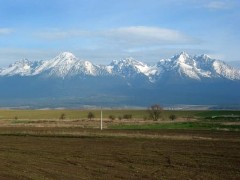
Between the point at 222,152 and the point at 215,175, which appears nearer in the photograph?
the point at 215,175

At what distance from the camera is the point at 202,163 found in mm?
27516

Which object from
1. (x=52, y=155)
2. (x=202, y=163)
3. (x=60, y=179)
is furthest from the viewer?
(x=52, y=155)

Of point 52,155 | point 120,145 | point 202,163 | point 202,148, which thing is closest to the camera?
point 202,163

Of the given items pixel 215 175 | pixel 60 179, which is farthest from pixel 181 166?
pixel 60 179

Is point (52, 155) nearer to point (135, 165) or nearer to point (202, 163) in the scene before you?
point (135, 165)

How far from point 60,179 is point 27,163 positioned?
6.27 metres

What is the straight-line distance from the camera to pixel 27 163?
27.8 m

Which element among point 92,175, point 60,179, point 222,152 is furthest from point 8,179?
point 222,152

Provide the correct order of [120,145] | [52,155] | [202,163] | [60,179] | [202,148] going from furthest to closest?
[120,145] → [202,148] → [52,155] → [202,163] → [60,179]

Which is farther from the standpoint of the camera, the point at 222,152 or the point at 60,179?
the point at 222,152

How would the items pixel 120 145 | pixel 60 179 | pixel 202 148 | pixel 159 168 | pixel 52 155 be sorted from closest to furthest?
pixel 60 179 → pixel 159 168 → pixel 52 155 → pixel 202 148 → pixel 120 145

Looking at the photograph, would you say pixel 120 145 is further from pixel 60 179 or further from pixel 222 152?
pixel 60 179

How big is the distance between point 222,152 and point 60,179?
14.1 m

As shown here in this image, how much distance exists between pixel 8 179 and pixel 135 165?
24.2ft
